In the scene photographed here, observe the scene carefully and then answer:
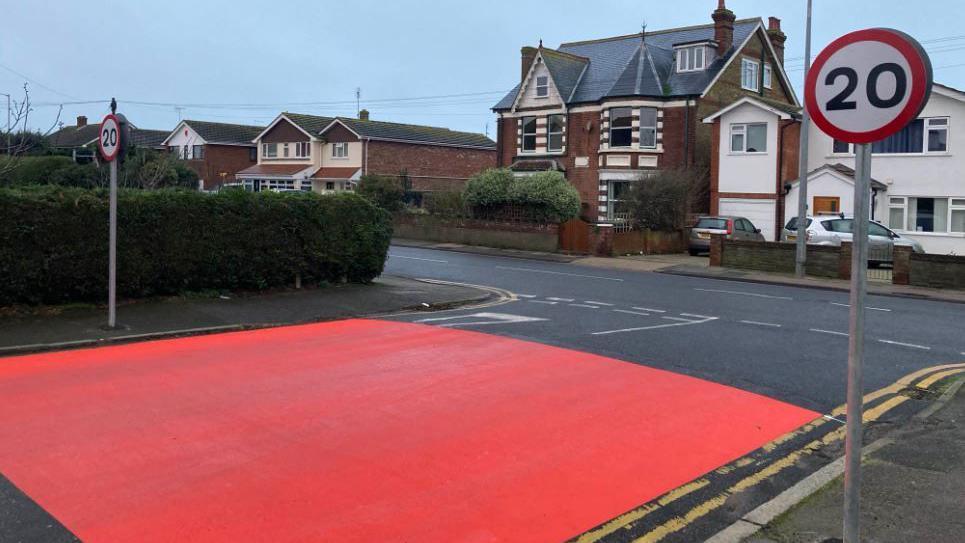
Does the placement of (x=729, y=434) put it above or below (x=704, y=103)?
below

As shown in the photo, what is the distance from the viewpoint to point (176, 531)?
16.4ft

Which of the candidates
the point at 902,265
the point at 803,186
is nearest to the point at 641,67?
the point at 803,186

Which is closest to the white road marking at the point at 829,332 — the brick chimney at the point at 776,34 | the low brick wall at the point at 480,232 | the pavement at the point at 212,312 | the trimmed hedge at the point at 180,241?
the pavement at the point at 212,312

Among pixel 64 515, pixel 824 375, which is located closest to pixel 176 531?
pixel 64 515

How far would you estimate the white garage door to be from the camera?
3378cm

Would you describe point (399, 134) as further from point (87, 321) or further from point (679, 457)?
point (679, 457)

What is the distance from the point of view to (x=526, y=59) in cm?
4447

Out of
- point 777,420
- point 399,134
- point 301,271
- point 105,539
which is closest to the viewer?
point 105,539

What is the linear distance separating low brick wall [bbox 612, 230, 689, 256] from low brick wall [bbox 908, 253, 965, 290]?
35.0ft

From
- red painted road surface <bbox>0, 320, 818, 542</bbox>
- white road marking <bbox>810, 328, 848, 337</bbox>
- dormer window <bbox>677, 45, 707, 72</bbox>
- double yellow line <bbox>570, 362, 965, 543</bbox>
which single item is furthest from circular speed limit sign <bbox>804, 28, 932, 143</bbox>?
dormer window <bbox>677, 45, 707, 72</bbox>

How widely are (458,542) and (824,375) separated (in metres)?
6.80

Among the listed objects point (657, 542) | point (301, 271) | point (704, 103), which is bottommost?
point (657, 542)

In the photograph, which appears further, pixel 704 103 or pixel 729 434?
pixel 704 103

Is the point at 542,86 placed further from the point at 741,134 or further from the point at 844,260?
the point at 844,260
